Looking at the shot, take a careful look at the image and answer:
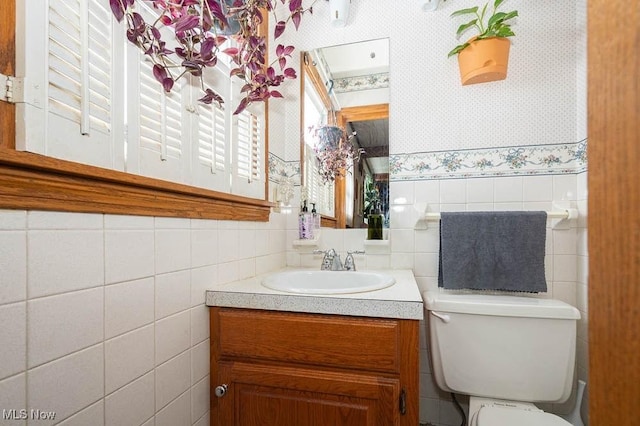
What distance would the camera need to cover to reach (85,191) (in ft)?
1.90

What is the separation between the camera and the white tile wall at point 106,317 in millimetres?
489

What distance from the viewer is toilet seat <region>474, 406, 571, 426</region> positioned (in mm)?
896

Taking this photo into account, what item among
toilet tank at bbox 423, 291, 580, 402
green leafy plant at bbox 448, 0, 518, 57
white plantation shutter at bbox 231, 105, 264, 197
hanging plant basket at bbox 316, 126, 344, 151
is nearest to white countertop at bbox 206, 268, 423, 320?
toilet tank at bbox 423, 291, 580, 402

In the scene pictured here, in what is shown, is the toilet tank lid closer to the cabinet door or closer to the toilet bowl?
the toilet bowl

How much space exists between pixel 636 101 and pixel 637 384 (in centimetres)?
22

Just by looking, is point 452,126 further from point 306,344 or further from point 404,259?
point 306,344

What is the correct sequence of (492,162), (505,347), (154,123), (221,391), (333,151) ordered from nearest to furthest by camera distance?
(154,123), (221,391), (505,347), (492,162), (333,151)

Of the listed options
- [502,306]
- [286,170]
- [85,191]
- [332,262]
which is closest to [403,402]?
[502,306]

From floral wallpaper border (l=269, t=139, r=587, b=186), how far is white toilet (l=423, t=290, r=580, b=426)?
1.82ft

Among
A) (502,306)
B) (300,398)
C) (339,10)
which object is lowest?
(300,398)

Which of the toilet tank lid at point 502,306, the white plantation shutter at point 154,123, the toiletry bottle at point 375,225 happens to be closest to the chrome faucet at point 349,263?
the toiletry bottle at point 375,225

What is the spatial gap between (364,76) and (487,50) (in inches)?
21.1

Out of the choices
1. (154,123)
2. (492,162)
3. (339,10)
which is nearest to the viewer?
(154,123)

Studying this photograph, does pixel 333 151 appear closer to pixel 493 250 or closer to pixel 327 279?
pixel 327 279
